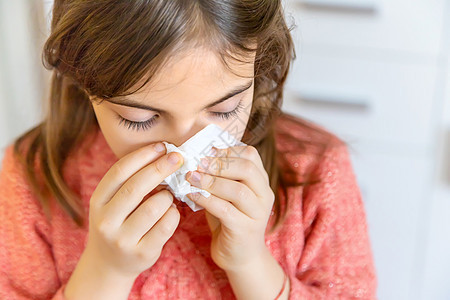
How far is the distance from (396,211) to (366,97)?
0.29 metres

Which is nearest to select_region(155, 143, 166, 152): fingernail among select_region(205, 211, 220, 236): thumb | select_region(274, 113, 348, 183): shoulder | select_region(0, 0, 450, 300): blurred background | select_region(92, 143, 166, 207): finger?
select_region(92, 143, 166, 207): finger

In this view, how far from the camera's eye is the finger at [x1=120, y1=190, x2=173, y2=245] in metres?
0.80

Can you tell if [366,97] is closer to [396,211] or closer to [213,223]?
[396,211]

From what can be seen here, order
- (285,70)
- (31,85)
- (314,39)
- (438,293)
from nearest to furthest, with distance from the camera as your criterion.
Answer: (285,70) → (314,39) → (438,293) → (31,85)

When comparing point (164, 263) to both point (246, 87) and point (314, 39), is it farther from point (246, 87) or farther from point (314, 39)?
point (314, 39)

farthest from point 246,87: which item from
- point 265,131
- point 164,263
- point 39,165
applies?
point 39,165

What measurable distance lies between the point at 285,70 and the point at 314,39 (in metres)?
0.47

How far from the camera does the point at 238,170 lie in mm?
800

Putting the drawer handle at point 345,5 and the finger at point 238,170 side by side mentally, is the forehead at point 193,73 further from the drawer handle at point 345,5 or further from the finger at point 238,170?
the drawer handle at point 345,5

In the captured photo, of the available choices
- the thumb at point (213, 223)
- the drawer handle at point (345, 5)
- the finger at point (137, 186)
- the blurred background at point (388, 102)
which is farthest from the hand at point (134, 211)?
the drawer handle at point (345, 5)

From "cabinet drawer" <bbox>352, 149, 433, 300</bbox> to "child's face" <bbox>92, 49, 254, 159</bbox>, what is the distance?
0.69m

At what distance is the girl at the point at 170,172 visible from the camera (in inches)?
28.2

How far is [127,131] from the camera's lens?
803mm

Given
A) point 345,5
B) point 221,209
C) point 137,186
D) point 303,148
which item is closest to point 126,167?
point 137,186
